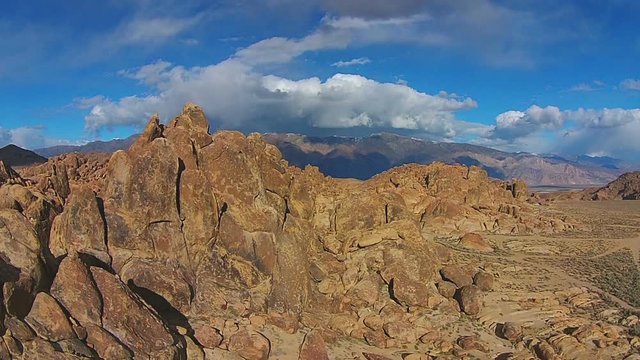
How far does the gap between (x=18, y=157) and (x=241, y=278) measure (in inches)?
4245

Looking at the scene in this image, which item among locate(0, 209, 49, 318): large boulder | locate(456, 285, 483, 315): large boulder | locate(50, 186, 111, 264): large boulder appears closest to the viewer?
locate(0, 209, 49, 318): large boulder

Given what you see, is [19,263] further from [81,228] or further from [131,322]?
[81,228]

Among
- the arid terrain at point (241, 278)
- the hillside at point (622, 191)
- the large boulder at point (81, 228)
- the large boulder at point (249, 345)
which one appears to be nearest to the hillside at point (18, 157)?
the arid terrain at point (241, 278)

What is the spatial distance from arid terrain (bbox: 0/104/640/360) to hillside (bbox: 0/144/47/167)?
76861 millimetres

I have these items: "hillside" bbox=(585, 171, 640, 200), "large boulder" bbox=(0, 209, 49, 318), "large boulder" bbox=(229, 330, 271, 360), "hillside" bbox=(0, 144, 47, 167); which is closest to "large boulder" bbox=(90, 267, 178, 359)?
"large boulder" bbox=(0, 209, 49, 318)

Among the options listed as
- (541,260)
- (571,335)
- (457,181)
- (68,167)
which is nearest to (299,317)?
(571,335)

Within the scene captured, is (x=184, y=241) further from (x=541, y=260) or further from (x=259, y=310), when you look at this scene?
(x=541, y=260)

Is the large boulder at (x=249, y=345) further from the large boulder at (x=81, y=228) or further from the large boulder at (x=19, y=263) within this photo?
the large boulder at (x=19, y=263)

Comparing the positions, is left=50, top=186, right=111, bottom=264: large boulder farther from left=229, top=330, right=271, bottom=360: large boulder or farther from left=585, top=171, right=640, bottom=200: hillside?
left=585, top=171, right=640, bottom=200: hillside

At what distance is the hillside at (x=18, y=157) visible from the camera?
4541 inches

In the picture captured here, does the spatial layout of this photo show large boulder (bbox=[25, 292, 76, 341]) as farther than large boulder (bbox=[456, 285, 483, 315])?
No

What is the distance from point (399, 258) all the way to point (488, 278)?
394 inches

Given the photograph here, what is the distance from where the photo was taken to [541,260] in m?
61.3

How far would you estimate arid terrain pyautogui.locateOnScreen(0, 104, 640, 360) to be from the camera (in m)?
25.0
